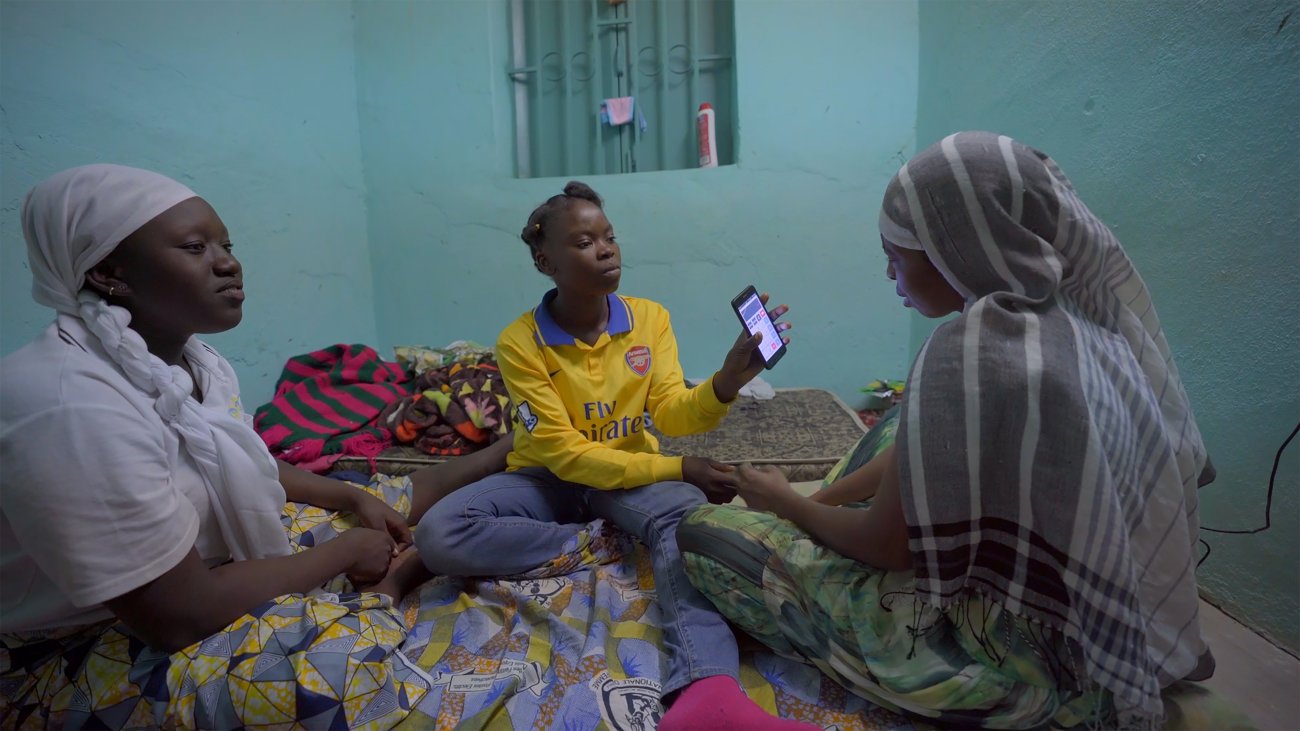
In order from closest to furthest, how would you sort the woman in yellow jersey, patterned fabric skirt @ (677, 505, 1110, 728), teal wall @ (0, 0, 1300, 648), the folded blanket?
patterned fabric skirt @ (677, 505, 1110, 728) → teal wall @ (0, 0, 1300, 648) → the woman in yellow jersey → the folded blanket

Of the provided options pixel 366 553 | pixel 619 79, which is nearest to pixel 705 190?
pixel 619 79

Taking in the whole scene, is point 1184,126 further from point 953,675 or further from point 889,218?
point 953,675

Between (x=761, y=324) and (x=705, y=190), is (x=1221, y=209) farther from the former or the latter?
(x=705, y=190)

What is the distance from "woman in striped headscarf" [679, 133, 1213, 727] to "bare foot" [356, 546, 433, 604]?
992mm

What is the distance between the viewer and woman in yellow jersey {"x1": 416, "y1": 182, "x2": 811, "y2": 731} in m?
1.52

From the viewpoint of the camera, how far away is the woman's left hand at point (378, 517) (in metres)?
1.55

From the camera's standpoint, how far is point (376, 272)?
3459 mm

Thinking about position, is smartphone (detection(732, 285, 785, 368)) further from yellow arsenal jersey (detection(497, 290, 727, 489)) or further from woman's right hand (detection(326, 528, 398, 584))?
woman's right hand (detection(326, 528, 398, 584))

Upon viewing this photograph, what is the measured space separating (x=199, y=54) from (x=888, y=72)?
9.49 feet

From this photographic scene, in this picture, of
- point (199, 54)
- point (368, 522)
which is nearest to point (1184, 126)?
point (368, 522)

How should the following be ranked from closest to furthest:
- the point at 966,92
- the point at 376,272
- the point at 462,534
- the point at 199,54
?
1. the point at 462,534
2. the point at 199,54
3. the point at 966,92
4. the point at 376,272

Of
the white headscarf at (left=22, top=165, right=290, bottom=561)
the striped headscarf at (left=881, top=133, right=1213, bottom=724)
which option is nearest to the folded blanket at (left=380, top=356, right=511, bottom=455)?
the white headscarf at (left=22, top=165, right=290, bottom=561)

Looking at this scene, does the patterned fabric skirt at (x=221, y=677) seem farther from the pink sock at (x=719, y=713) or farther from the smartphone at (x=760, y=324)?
the smartphone at (x=760, y=324)

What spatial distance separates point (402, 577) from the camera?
1.56 m
